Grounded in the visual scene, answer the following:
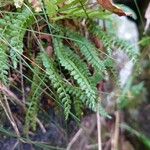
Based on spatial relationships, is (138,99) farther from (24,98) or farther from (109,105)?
(24,98)

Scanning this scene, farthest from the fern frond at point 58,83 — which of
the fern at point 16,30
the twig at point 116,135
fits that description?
the twig at point 116,135

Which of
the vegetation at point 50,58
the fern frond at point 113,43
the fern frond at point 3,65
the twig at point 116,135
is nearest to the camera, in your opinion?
the fern frond at point 3,65

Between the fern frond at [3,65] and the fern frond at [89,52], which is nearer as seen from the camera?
the fern frond at [3,65]

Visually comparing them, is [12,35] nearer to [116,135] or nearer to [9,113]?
[9,113]

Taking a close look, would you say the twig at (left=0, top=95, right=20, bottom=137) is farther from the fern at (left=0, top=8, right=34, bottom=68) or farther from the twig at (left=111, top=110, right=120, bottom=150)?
the twig at (left=111, top=110, right=120, bottom=150)

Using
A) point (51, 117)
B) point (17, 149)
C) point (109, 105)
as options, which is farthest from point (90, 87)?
point (109, 105)

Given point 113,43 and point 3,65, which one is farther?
point 113,43

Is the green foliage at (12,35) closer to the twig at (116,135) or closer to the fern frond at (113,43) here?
the fern frond at (113,43)

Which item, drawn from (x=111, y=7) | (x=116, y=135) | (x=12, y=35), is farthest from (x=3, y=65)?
(x=116, y=135)
